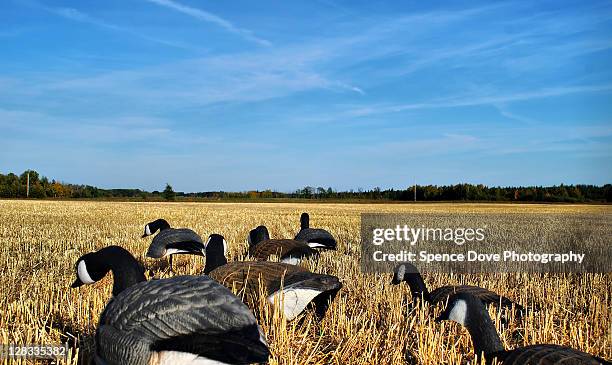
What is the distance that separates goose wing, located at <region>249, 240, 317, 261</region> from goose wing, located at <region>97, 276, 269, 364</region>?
582 cm

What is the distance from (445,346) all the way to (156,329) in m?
3.01

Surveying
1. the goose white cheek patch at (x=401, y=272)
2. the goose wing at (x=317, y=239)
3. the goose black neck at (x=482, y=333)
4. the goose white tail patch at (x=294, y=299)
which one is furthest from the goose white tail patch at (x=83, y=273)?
the goose wing at (x=317, y=239)

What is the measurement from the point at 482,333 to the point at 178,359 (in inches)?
101

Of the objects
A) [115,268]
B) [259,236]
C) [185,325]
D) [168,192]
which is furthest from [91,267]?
[168,192]

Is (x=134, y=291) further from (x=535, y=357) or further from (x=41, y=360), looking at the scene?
(x=535, y=357)

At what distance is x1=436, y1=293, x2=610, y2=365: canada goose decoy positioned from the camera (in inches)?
148

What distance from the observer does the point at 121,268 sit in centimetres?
511

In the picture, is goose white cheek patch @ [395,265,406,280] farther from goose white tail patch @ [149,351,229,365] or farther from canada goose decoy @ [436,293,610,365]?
goose white tail patch @ [149,351,229,365]

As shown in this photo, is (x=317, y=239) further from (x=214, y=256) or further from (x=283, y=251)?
(x=214, y=256)

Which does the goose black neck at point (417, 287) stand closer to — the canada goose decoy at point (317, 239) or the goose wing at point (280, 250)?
the goose wing at point (280, 250)

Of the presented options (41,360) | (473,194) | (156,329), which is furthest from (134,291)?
(473,194)

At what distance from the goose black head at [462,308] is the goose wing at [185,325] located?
199cm

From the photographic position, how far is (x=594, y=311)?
6977 millimetres

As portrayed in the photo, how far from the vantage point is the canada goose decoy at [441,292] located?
6.67 metres
